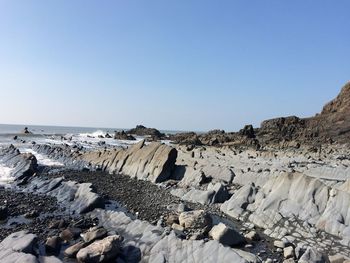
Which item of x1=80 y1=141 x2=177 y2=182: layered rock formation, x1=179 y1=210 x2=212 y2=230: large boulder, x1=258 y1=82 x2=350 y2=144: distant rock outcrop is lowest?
x1=179 y1=210 x2=212 y2=230: large boulder

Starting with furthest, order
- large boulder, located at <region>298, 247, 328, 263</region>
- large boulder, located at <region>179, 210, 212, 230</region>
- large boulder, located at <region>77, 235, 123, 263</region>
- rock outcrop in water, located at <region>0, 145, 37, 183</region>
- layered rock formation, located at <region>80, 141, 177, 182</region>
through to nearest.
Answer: rock outcrop in water, located at <region>0, 145, 37, 183</region>
layered rock formation, located at <region>80, 141, 177, 182</region>
large boulder, located at <region>179, 210, 212, 230</region>
large boulder, located at <region>77, 235, 123, 263</region>
large boulder, located at <region>298, 247, 328, 263</region>

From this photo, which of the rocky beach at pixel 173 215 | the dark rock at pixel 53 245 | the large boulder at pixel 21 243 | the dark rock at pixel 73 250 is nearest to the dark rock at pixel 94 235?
the rocky beach at pixel 173 215

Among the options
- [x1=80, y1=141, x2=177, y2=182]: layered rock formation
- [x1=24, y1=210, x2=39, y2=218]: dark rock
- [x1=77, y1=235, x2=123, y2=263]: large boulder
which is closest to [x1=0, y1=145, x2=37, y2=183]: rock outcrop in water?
[x1=80, y1=141, x2=177, y2=182]: layered rock formation

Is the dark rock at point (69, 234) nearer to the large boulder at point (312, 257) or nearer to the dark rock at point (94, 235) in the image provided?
the dark rock at point (94, 235)

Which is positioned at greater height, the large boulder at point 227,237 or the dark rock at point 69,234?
the large boulder at point 227,237

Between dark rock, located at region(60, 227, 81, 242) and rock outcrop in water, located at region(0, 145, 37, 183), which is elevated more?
rock outcrop in water, located at region(0, 145, 37, 183)

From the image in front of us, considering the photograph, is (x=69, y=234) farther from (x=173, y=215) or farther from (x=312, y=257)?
(x=312, y=257)

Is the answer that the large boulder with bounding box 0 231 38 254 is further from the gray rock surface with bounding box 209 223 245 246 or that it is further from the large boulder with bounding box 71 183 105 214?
the gray rock surface with bounding box 209 223 245 246

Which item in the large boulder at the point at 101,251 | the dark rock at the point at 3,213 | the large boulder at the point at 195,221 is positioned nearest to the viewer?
the large boulder at the point at 101,251

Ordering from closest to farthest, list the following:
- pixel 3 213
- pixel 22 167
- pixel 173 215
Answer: pixel 173 215 < pixel 3 213 < pixel 22 167

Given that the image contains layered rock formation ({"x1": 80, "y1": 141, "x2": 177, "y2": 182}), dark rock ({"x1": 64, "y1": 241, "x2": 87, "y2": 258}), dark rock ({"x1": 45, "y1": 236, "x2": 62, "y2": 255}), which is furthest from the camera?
layered rock formation ({"x1": 80, "y1": 141, "x2": 177, "y2": 182})

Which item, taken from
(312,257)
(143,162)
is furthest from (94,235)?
(143,162)

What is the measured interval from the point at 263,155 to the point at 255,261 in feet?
105

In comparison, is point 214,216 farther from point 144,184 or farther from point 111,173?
point 111,173
